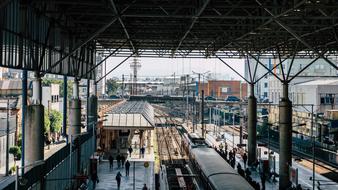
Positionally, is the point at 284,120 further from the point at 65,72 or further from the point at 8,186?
the point at 8,186

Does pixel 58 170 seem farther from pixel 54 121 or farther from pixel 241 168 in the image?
pixel 54 121

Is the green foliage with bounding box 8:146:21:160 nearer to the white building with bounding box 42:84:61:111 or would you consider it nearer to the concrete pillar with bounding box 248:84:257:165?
the white building with bounding box 42:84:61:111

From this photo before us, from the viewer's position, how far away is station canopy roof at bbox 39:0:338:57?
14664mm

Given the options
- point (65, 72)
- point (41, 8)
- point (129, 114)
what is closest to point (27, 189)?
point (41, 8)

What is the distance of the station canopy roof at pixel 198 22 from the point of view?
48.1ft

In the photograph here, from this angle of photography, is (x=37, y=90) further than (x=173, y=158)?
No

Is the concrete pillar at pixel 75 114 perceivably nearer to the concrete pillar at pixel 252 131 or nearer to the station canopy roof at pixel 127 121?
the station canopy roof at pixel 127 121

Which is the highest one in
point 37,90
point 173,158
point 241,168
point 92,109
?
point 37,90

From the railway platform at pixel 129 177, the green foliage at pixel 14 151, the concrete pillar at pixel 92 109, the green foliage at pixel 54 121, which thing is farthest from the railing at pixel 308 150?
the green foliage at pixel 54 121

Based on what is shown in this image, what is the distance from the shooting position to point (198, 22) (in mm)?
18750

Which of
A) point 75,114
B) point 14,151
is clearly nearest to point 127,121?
point 75,114

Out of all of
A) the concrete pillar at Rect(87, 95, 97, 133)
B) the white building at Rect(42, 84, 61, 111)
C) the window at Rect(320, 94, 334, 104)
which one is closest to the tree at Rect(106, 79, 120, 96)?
the white building at Rect(42, 84, 61, 111)

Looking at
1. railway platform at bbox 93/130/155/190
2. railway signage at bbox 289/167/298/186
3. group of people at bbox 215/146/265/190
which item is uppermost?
railway signage at bbox 289/167/298/186

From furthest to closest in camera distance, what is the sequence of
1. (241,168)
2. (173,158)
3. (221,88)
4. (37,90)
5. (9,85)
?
(221,88) < (9,85) < (173,158) < (241,168) < (37,90)
